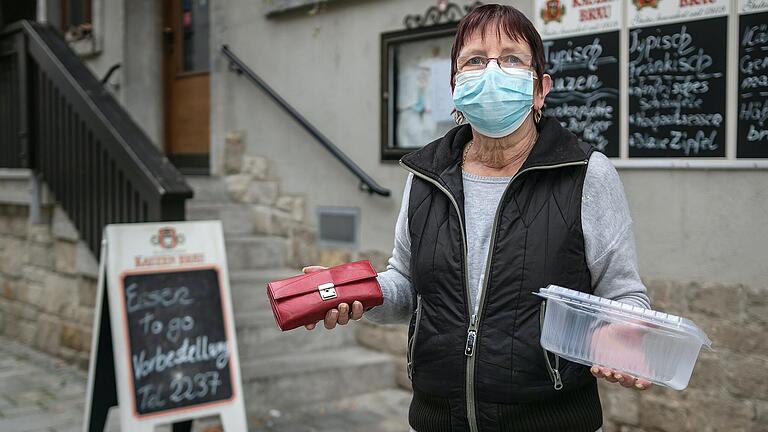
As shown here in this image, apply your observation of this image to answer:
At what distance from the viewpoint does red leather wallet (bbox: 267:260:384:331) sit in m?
1.95

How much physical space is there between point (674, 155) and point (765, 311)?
835mm

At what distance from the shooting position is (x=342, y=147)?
5.84 m

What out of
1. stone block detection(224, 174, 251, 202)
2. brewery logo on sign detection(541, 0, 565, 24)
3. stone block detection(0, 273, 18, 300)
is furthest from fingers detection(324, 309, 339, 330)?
stone block detection(0, 273, 18, 300)

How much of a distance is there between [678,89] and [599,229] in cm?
228

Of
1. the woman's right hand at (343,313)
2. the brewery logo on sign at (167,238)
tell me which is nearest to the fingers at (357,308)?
the woman's right hand at (343,313)

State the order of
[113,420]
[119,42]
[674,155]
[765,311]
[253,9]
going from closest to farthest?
[765,311] < [674,155] < [113,420] < [253,9] < [119,42]

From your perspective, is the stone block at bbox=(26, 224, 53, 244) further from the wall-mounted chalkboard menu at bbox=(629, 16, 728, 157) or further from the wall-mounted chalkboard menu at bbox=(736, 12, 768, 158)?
the wall-mounted chalkboard menu at bbox=(736, 12, 768, 158)

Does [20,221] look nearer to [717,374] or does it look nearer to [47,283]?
[47,283]

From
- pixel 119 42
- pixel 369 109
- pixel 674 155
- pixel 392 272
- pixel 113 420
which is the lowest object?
pixel 113 420

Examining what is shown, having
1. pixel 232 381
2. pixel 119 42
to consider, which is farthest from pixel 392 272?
pixel 119 42

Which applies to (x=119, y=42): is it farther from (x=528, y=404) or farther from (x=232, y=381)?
(x=528, y=404)

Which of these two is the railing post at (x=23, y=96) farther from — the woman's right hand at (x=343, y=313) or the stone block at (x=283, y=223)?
the woman's right hand at (x=343, y=313)

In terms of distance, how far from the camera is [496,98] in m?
1.91

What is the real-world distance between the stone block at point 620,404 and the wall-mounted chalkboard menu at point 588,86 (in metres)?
1.22
